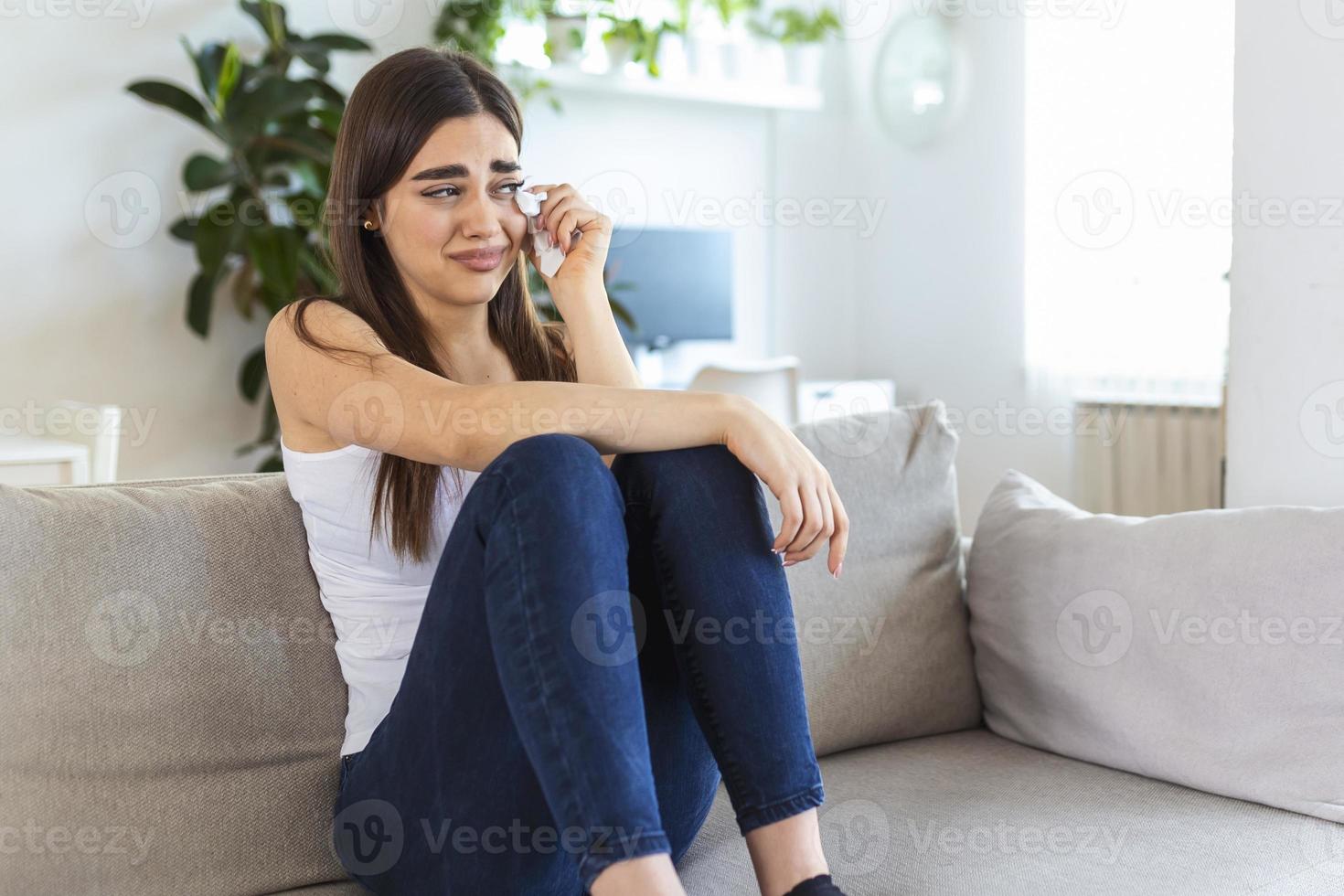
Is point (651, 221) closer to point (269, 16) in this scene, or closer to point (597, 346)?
point (269, 16)

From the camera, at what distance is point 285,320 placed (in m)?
1.29

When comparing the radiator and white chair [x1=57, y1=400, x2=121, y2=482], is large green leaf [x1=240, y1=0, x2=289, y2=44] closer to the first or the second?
white chair [x1=57, y1=400, x2=121, y2=482]

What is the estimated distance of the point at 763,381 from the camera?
3.18m

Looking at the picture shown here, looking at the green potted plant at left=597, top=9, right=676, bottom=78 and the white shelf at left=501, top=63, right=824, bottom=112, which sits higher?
the green potted plant at left=597, top=9, right=676, bottom=78

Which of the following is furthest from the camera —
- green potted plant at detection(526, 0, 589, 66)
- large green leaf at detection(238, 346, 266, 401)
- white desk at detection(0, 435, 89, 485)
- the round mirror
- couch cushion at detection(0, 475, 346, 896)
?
the round mirror

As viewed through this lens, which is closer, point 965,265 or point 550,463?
point 550,463

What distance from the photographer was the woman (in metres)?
0.94

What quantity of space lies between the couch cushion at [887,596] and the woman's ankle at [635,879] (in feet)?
1.92

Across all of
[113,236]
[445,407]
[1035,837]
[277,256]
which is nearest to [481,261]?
[445,407]

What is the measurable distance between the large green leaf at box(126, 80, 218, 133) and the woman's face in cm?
209

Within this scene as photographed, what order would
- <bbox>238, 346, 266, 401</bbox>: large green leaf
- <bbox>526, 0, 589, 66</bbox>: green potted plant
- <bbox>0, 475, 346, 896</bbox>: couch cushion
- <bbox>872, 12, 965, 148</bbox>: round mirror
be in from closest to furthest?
<bbox>0, 475, 346, 896</bbox>: couch cushion, <bbox>238, 346, 266, 401</bbox>: large green leaf, <bbox>526, 0, 589, 66</bbox>: green potted plant, <bbox>872, 12, 965, 148</bbox>: round mirror

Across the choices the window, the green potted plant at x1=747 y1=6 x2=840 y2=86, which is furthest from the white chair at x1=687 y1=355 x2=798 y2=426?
the green potted plant at x1=747 y1=6 x2=840 y2=86

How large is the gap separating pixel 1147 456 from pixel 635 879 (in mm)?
3165

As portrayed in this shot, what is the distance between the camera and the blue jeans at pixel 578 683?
922 millimetres
